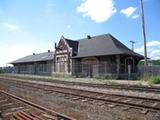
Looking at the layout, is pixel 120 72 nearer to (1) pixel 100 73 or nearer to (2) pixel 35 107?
(1) pixel 100 73

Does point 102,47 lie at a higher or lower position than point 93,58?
higher

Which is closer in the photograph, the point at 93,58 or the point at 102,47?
the point at 93,58

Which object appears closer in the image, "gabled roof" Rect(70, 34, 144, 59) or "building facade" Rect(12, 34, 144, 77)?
"building facade" Rect(12, 34, 144, 77)

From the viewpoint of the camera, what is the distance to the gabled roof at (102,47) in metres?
26.6

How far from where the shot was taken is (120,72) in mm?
26078

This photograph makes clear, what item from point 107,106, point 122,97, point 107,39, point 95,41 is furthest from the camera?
point 95,41

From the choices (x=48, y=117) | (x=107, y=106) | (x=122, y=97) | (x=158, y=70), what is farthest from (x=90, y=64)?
(x=48, y=117)

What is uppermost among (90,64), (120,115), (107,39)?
(107,39)

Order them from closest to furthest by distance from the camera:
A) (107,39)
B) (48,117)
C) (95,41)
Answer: (48,117) < (107,39) < (95,41)

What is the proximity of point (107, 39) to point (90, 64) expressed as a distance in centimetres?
524

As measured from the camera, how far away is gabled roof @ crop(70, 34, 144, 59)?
26606 mm

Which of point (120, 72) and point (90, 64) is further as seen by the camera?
point (90, 64)

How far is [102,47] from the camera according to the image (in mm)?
29078

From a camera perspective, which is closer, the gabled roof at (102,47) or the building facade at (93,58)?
the building facade at (93,58)
